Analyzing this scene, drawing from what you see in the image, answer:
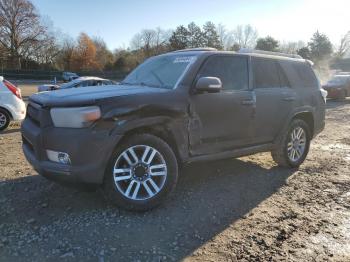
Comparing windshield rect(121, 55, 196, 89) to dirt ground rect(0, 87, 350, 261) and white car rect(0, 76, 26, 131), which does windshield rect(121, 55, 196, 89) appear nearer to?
dirt ground rect(0, 87, 350, 261)

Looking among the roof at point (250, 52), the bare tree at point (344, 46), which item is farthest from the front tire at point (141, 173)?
the bare tree at point (344, 46)

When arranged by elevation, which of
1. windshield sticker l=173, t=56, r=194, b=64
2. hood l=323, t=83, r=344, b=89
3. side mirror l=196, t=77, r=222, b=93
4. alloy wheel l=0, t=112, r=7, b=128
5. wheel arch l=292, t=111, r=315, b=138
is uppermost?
windshield sticker l=173, t=56, r=194, b=64

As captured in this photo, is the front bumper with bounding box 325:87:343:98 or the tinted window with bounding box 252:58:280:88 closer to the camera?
the tinted window with bounding box 252:58:280:88

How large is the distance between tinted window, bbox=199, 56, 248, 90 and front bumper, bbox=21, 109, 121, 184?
66.4 inches

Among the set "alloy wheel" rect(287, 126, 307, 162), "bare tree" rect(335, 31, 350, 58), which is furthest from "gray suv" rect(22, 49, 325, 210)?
"bare tree" rect(335, 31, 350, 58)

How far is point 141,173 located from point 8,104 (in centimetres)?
703

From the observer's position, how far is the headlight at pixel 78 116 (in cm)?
383

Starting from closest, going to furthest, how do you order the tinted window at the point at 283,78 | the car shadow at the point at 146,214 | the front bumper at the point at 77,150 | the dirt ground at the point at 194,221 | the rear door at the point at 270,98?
the dirt ground at the point at 194,221 → the car shadow at the point at 146,214 → the front bumper at the point at 77,150 → the rear door at the point at 270,98 → the tinted window at the point at 283,78

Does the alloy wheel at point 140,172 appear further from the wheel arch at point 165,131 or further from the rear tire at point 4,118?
the rear tire at point 4,118

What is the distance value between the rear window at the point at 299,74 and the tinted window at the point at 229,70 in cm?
107

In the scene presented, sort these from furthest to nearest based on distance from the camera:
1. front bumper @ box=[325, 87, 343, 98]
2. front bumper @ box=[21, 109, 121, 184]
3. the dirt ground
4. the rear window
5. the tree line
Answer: the tree line → front bumper @ box=[325, 87, 343, 98] → the rear window → front bumper @ box=[21, 109, 121, 184] → the dirt ground

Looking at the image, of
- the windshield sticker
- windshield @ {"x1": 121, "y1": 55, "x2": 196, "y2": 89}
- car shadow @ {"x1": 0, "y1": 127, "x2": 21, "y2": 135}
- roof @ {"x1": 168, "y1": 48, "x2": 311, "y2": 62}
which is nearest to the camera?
windshield @ {"x1": 121, "y1": 55, "x2": 196, "y2": 89}

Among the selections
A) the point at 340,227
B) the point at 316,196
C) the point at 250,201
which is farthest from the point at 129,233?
the point at 316,196

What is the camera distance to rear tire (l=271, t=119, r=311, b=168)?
6.04 m
